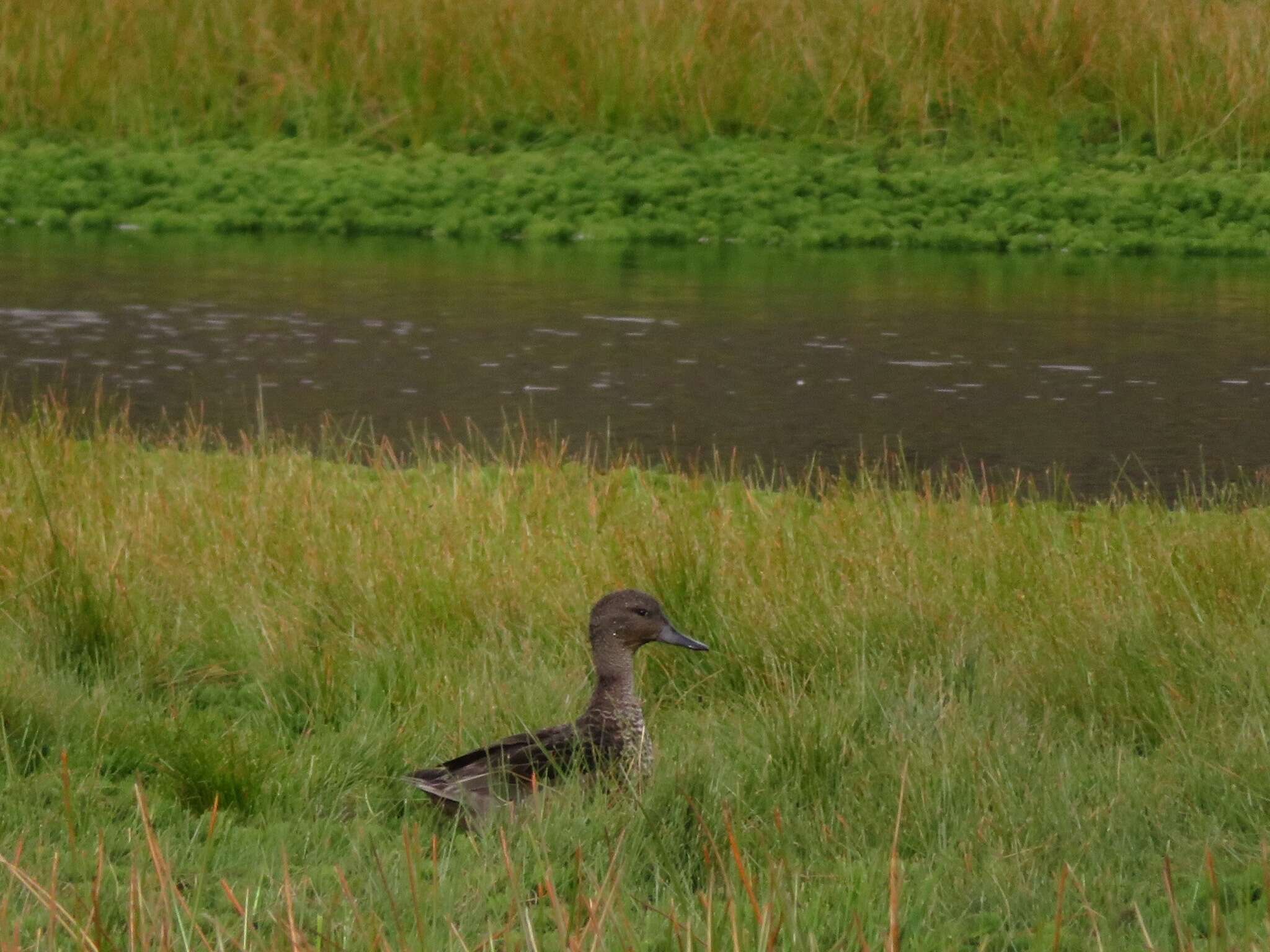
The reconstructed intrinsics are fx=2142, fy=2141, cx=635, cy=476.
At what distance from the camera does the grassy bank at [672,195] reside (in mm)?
21281

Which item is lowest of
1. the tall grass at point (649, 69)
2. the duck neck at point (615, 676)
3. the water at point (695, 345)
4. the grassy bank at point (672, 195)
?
the water at point (695, 345)

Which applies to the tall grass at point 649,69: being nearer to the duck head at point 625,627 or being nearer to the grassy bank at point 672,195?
the grassy bank at point 672,195

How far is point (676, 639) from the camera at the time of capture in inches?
223

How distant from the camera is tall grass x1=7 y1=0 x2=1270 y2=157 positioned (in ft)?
75.2

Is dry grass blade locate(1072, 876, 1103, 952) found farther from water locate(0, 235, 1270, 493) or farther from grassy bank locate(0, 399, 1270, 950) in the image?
water locate(0, 235, 1270, 493)

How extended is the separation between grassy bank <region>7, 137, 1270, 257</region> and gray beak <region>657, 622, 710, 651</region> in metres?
15.9

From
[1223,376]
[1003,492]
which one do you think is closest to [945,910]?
[1003,492]

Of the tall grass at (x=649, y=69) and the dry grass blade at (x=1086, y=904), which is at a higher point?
the tall grass at (x=649, y=69)

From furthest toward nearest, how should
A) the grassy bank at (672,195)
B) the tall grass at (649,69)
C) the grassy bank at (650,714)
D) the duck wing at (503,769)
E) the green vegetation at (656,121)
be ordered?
the tall grass at (649,69) < the green vegetation at (656,121) < the grassy bank at (672,195) < the duck wing at (503,769) < the grassy bank at (650,714)

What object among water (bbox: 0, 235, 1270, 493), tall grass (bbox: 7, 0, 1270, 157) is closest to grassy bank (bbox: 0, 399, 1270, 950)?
water (bbox: 0, 235, 1270, 493)

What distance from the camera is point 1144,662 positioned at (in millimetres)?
5969

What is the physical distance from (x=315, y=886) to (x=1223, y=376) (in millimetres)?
10948

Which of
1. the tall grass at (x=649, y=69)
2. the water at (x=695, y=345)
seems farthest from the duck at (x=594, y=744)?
the tall grass at (x=649, y=69)

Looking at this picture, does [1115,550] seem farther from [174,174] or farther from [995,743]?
[174,174]
